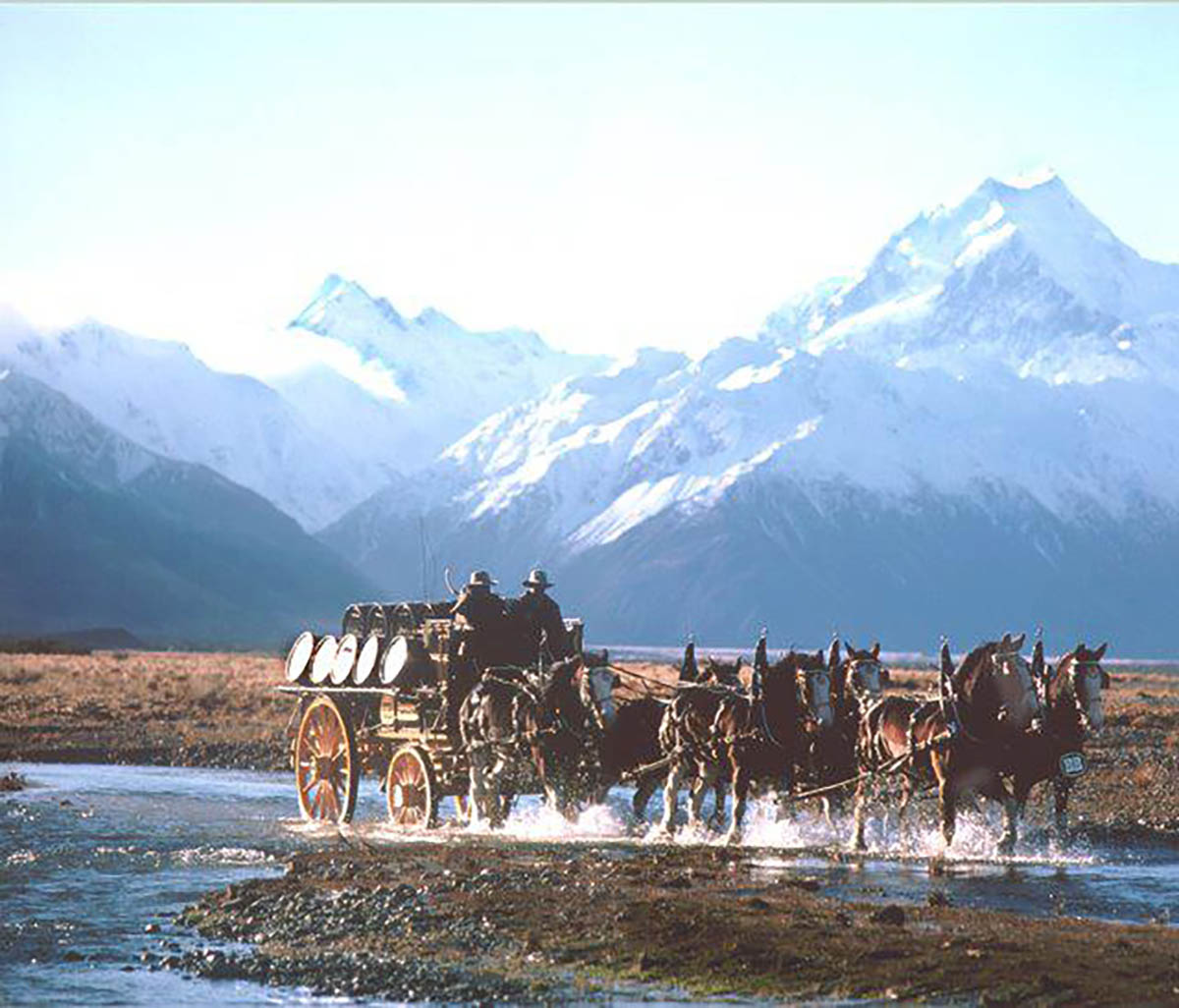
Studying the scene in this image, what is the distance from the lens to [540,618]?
113 ft

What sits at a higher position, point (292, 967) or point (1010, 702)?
point (1010, 702)

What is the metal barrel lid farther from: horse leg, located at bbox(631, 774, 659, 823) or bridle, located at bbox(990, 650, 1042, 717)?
bridle, located at bbox(990, 650, 1042, 717)

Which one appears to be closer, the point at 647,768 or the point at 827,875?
the point at 827,875

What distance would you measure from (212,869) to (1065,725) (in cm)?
1210

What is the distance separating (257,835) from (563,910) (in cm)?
1165

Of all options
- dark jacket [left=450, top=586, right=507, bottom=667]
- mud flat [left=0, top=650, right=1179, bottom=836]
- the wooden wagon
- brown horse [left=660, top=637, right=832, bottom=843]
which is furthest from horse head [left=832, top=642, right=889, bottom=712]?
dark jacket [left=450, top=586, right=507, bottom=667]

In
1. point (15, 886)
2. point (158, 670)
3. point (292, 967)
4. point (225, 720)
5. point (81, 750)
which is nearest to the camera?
point (292, 967)

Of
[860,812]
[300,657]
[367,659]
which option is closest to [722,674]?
[860,812]

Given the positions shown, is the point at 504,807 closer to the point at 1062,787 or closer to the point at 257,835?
the point at 257,835

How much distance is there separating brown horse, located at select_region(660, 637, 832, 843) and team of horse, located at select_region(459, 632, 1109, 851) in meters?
0.02

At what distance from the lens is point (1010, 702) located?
28766 millimetres

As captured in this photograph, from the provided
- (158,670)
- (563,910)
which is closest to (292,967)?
(563,910)

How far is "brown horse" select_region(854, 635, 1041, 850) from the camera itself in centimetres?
2880

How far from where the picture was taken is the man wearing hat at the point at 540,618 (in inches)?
1340
